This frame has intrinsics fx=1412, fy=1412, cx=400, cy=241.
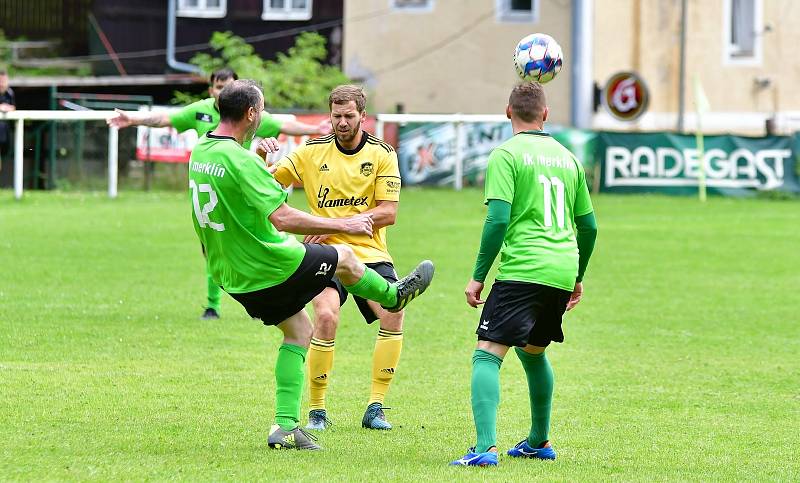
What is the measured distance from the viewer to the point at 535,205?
7.32 m

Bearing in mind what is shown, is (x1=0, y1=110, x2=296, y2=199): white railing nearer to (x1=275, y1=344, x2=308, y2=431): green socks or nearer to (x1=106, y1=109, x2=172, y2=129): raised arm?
(x1=106, y1=109, x2=172, y2=129): raised arm

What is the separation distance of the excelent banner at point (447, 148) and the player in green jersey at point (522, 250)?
83.1ft

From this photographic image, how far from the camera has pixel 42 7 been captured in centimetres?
4181

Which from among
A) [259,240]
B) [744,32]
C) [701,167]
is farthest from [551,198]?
[744,32]

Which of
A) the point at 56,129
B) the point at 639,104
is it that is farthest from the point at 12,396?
the point at 639,104

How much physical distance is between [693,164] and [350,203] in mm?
25116

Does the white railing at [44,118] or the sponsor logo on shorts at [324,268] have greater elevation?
the white railing at [44,118]

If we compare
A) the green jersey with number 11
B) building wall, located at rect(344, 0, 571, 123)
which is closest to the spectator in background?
building wall, located at rect(344, 0, 571, 123)

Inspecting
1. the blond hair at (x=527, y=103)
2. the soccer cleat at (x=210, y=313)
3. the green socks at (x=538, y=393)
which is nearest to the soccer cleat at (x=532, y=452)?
the green socks at (x=538, y=393)

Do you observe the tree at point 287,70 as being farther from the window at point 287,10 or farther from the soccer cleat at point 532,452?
the soccer cleat at point 532,452

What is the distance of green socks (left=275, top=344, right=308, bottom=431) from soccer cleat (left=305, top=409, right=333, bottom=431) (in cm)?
76

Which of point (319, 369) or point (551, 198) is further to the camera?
point (319, 369)

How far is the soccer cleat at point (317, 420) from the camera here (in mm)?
8461

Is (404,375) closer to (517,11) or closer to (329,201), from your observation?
(329,201)
